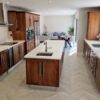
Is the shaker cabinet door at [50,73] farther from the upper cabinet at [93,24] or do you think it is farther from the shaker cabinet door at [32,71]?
the upper cabinet at [93,24]

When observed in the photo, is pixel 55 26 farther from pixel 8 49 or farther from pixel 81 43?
pixel 8 49

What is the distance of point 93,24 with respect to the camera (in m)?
6.27

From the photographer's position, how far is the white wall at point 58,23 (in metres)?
13.2

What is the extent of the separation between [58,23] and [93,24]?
7434mm

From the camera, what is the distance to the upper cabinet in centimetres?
616

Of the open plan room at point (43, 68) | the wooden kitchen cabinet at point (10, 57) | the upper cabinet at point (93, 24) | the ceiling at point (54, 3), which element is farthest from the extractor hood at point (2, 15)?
the upper cabinet at point (93, 24)

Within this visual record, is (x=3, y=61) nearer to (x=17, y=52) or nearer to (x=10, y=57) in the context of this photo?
(x=10, y=57)

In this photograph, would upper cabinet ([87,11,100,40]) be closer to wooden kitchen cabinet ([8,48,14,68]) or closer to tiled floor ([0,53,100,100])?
tiled floor ([0,53,100,100])

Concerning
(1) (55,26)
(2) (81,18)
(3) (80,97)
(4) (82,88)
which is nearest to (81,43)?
(2) (81,18)

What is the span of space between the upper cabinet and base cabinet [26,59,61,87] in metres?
3.64

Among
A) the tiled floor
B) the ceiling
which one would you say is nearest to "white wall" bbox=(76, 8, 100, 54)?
the ceiling

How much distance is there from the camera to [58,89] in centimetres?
347

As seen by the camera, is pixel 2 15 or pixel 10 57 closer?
pixel 10 57

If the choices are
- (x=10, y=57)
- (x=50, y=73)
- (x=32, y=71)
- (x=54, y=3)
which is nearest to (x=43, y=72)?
(x=50, y=73)
